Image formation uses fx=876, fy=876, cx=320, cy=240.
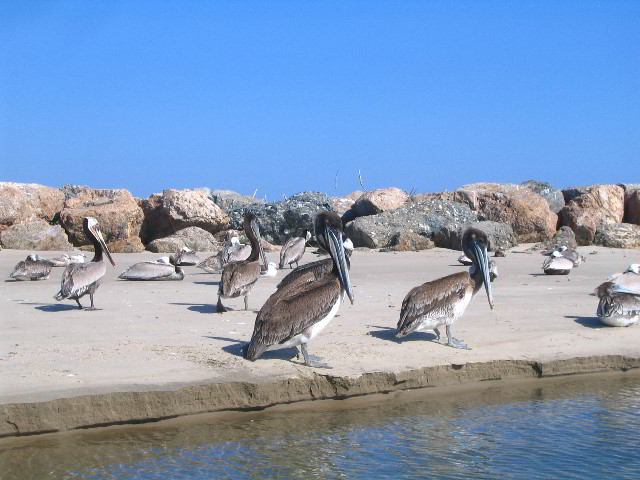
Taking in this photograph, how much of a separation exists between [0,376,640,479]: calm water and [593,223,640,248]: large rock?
12598mm

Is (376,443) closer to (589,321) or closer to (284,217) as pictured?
(589,321)

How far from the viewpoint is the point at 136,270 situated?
1291 centimetres

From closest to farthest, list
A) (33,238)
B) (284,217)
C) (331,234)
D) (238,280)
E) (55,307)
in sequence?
(331,234), (238,280), (55,307), (33,238), (284,217)

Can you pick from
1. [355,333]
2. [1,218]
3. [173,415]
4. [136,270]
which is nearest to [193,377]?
[173,415]

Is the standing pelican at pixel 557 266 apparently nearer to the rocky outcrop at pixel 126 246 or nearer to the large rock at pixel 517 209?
the large rock at pixel 517 209

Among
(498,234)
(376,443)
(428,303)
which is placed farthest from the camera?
(498,234)

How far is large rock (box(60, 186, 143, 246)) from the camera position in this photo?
19.1 metres

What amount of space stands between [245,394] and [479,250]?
308cm

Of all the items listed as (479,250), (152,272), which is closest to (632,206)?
(152,272)

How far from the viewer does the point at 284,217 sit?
2127 cm

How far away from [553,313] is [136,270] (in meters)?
6.15

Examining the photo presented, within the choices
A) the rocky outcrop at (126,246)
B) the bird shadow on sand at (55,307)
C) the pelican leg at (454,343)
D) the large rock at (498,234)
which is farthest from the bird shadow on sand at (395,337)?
the rocky outcrop at (126,246)

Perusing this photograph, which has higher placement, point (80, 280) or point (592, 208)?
point (592, 208)

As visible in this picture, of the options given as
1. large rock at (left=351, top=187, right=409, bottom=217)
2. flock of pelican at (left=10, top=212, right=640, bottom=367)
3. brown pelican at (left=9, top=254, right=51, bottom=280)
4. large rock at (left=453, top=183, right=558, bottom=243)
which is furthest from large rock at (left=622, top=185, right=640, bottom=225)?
brown pelican at (left=9, top=254, right=51, bottom=280)
